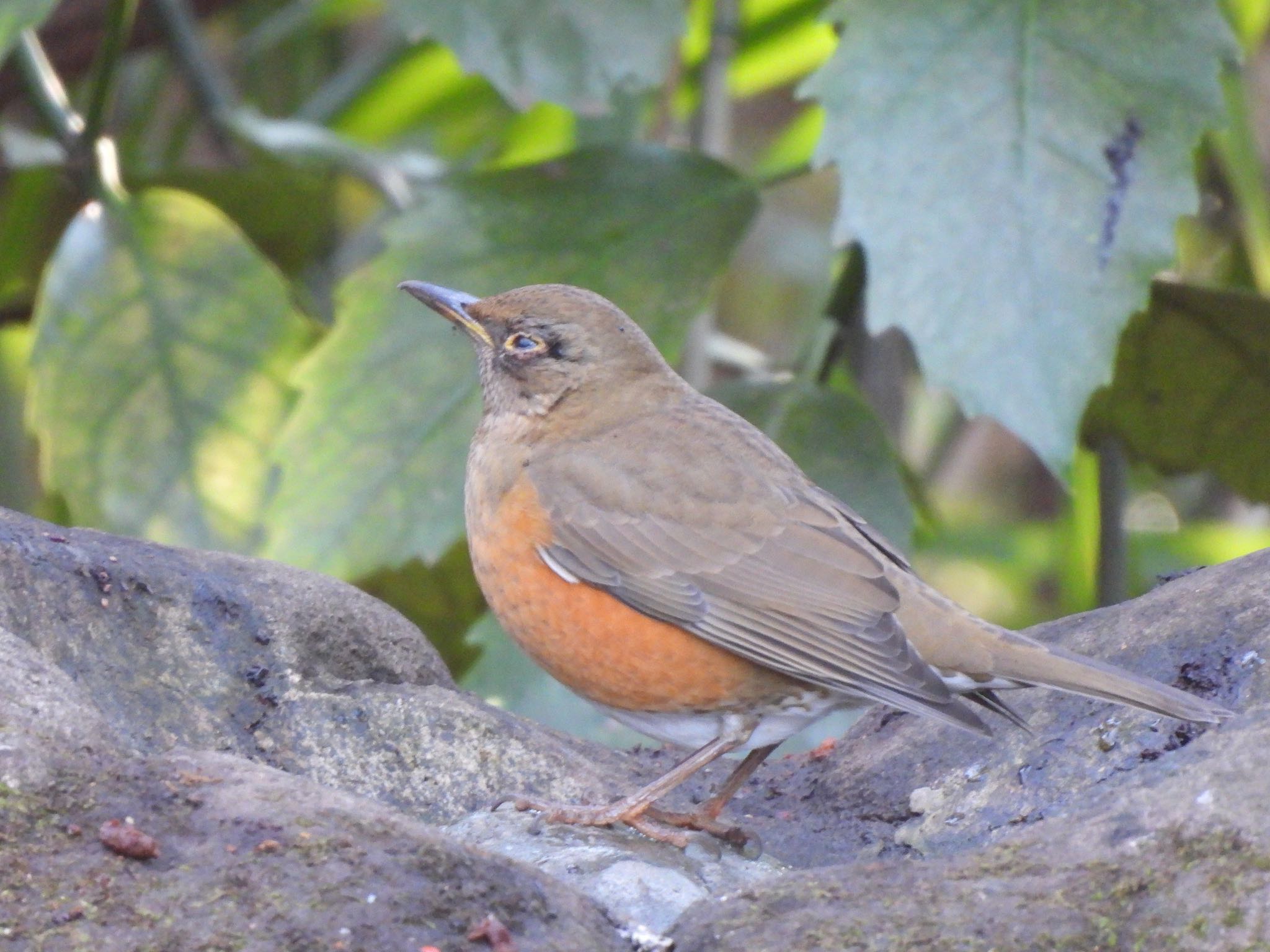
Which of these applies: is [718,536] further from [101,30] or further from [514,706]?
[101,30]

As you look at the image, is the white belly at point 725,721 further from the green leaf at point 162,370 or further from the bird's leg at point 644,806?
the green leaf at point 162,370

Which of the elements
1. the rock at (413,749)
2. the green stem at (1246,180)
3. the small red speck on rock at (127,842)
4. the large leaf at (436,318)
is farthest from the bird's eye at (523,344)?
the green stem at (1246,180)

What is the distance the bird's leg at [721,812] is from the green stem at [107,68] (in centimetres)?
277

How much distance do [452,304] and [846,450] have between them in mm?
1114

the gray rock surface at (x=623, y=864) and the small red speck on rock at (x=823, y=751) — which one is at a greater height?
the gray rock surface at (x=623, y=864)

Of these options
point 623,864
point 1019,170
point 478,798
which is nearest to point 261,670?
point 478,798

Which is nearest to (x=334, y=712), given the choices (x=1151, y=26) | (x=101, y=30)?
(x=1151, y=26)

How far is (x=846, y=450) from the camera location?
4.67m

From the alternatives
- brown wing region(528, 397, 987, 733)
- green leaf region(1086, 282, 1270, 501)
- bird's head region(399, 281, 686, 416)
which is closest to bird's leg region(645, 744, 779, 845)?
brown wing region(528, 397, 987, 733)

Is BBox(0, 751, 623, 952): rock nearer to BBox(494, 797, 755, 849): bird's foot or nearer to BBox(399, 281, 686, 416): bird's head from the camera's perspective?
BBox(494, 797, 755, 849): bird's foot

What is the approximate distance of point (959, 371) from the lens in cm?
392

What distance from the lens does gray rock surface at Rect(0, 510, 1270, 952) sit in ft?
7.73

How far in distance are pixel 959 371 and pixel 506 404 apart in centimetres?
124

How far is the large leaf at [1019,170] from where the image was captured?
395cm
